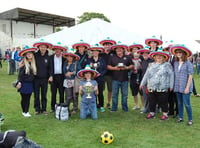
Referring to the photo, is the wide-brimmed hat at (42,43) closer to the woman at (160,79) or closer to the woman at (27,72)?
the woman at (27,72)

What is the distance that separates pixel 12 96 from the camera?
9031mm

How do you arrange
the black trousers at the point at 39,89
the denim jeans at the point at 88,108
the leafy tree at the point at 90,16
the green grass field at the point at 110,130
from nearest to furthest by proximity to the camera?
the green grass field at the point at 110,130 < the denim jeans at the point at 88,108 < the black trousers at the point at 39,89 < the leafy tree at the point at 90,16

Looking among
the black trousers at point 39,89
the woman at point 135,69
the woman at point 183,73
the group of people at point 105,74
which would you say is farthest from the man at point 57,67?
the woman at point 183,73

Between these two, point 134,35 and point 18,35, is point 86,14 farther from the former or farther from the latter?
→ point 134,35

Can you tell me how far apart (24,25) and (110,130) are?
36896 millimetres

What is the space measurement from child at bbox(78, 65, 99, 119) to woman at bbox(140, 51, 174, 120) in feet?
4.23

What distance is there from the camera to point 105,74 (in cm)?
710

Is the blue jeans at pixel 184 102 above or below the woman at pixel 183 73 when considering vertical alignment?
below

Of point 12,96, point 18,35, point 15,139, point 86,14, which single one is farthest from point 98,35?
point 86,14

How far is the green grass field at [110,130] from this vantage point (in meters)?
4.51

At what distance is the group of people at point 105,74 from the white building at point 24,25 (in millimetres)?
26175

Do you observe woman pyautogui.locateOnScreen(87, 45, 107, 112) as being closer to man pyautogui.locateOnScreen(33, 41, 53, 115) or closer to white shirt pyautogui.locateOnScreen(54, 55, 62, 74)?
white shirt pyautogui.locateOnScreen(54, 55, 62, 74)

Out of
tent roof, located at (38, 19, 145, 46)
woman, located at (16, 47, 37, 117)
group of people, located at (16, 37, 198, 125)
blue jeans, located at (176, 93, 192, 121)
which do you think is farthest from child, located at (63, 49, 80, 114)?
tent roof, located at (38, 19, 145, 46)

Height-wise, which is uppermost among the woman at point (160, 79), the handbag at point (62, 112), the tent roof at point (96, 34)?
the tent roof at point (96, 34)
